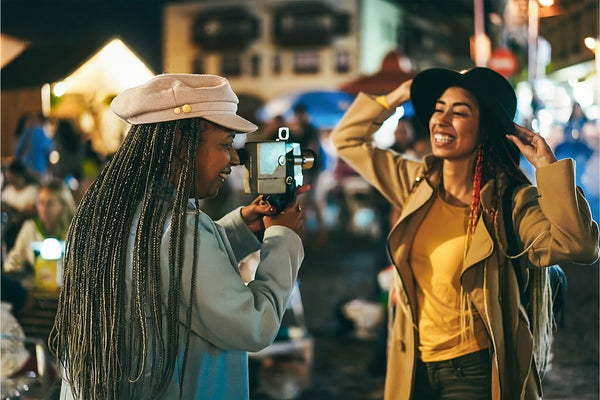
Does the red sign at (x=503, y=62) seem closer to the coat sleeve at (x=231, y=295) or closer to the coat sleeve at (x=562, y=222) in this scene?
the coat sleeve at (x=562, y=222)

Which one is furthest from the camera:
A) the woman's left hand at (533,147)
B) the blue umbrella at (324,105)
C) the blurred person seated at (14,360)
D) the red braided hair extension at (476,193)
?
the blue umbrella at (324,105)

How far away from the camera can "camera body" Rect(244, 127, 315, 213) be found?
3.03m

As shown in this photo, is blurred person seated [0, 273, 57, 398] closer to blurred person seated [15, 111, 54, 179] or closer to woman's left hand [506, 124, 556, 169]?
woman's left hand [506, 124, 556, 169]

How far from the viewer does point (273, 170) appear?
3053mm

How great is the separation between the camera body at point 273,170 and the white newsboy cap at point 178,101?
0.84ft

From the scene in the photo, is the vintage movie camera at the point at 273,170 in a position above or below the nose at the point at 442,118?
below

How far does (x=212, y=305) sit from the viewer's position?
2.59 meters

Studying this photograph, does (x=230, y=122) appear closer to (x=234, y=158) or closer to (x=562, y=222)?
(x=234, y=158)

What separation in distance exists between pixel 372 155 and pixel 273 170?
1.13m

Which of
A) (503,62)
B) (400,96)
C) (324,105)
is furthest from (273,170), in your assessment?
(324,105)

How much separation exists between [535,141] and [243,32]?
5413cm

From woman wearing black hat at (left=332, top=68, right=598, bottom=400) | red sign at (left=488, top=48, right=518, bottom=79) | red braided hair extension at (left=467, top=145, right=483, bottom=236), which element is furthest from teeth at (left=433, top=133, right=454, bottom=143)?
red sign at (left=488, top=48, right=518, bottom=79)

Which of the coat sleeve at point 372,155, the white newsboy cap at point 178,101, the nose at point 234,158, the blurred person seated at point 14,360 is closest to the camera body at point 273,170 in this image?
the nose at point 234,158

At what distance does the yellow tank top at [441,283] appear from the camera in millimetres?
3607
